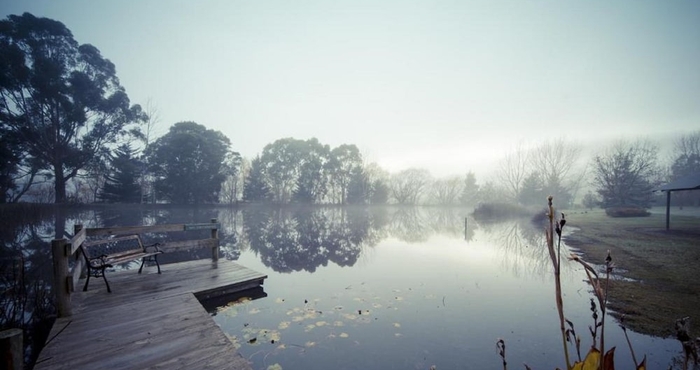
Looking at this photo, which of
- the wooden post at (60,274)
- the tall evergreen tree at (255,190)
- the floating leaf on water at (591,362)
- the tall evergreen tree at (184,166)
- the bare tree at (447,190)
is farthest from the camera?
the bare tree at (447,190)

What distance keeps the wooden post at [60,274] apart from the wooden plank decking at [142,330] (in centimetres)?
23

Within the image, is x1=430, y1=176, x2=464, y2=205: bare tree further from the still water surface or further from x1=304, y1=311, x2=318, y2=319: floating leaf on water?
x1=304, y1=311, x2=318, y2=319: floating leaf on water

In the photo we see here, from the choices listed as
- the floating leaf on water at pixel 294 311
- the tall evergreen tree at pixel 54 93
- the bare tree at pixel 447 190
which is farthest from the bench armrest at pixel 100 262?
the bare tree at pixel 447 190

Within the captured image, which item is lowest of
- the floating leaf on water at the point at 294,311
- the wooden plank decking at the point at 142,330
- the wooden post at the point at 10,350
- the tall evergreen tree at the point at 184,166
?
the floating leaf on water at the point at 294,311

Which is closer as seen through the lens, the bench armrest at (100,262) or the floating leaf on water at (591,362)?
the floating leaf on water at (591,362)

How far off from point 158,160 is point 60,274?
39664mm

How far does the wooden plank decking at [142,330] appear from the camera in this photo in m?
3.53

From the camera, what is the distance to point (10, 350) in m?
1.90

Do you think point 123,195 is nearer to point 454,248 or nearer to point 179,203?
point 179,203

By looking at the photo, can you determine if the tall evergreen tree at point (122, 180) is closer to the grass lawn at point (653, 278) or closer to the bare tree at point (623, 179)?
the grass lawn at point (653, 278)

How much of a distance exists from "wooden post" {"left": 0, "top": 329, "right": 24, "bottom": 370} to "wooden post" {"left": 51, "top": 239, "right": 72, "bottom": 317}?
11.3 ft

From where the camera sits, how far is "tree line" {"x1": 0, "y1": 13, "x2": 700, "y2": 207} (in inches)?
967

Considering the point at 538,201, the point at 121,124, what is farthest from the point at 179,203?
the point at 538,201

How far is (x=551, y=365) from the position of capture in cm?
429
